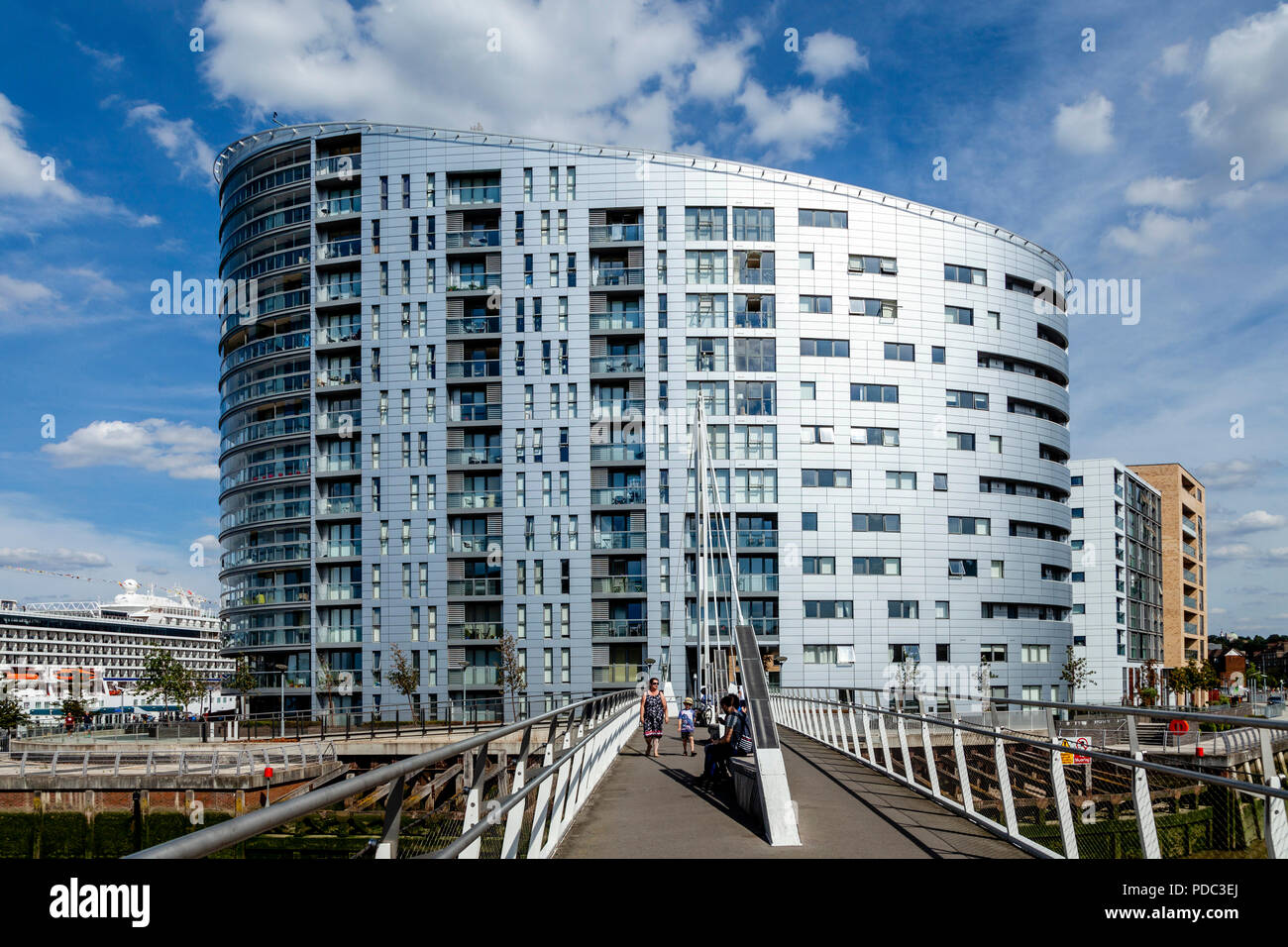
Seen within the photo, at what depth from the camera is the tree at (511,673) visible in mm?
57747

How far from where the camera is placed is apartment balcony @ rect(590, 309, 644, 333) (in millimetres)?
62094

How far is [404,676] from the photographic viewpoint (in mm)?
57500

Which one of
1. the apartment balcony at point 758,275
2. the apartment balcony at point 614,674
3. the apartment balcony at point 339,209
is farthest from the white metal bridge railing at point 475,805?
the apartment balcony at point 339,209

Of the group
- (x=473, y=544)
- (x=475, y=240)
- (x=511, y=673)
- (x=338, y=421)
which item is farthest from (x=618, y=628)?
(x=475, y=240)

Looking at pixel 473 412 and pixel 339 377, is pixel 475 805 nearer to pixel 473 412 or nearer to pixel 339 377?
pixel 473 412

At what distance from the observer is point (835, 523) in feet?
201

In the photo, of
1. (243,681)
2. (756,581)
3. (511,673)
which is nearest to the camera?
(511,673)

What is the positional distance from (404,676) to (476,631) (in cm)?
495

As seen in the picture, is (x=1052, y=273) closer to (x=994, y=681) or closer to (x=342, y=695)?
(x=994, y=681)

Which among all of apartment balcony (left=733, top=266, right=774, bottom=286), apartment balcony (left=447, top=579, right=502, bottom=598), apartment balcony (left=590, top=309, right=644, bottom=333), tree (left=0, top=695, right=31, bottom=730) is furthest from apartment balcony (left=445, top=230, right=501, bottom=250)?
tree (left=0, top=695, right=31, bottom=730)

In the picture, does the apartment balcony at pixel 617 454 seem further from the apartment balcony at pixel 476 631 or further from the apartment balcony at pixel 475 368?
the apartment balcony at pixel 476 631

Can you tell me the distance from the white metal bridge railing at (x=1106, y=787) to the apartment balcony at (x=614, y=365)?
4967 cm

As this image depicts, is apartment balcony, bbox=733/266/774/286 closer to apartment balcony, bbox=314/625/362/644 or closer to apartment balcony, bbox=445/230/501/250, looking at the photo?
apartment balcony, bbox=445/230/501/250
